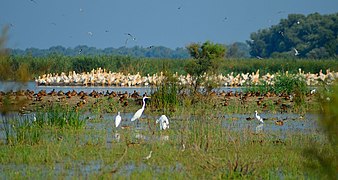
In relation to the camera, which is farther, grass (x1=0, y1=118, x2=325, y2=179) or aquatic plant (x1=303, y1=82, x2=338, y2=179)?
grass (x1=0, y1=118, x2=325, y2=179)

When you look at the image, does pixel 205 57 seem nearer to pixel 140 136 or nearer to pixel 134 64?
pixel 140 136

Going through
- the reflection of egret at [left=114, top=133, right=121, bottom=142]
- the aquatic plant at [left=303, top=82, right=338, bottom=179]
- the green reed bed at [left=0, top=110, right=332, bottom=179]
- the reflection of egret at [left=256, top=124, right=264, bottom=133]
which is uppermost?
the aquatic plant at [left=303, top=82, right=338, bottom=179]

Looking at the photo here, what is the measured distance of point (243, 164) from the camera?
39.4ft

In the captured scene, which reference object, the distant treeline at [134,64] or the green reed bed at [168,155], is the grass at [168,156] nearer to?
the green reed bed at [168,155]

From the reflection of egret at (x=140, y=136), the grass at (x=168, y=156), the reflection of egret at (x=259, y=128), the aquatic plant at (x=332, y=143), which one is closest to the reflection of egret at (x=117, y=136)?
the grass at (x=168, y=156)

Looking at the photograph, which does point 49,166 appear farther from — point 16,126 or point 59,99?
point 59,99

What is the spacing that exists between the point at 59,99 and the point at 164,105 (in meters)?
4.51

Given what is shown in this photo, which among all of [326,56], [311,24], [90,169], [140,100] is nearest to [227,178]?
[90,169]

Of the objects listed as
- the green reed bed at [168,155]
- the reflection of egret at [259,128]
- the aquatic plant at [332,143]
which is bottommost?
the reflection of egret at [259,128]

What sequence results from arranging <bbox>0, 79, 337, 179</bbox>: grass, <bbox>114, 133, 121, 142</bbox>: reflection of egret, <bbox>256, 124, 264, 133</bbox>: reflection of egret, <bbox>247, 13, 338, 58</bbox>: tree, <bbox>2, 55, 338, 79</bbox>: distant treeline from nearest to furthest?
<bbox>0, 79, 337, 179</bbox>: grass < <bbox>114, 133, 121, 142</bbox>: reflection of egret < <bbox>256, 124, 264, 133</bbox>: reflection of egret < <bbox>2, 55, 338, 79</bbox>: distant treeline < <bbox>247, 13, 338, 58</bbox>: tree

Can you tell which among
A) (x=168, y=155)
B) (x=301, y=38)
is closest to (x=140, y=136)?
(x=168, y=155)

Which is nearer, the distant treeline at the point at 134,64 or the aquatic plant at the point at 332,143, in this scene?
the aquatic plant at the point at 332,143

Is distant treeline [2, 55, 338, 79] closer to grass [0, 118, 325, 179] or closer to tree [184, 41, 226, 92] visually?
tree [184, 41, 226, 92]

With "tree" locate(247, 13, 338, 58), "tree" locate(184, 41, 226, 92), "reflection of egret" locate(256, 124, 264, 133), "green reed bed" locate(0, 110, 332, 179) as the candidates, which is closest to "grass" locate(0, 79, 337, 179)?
"green reed bed" locate(0, 110, 332, 179)
